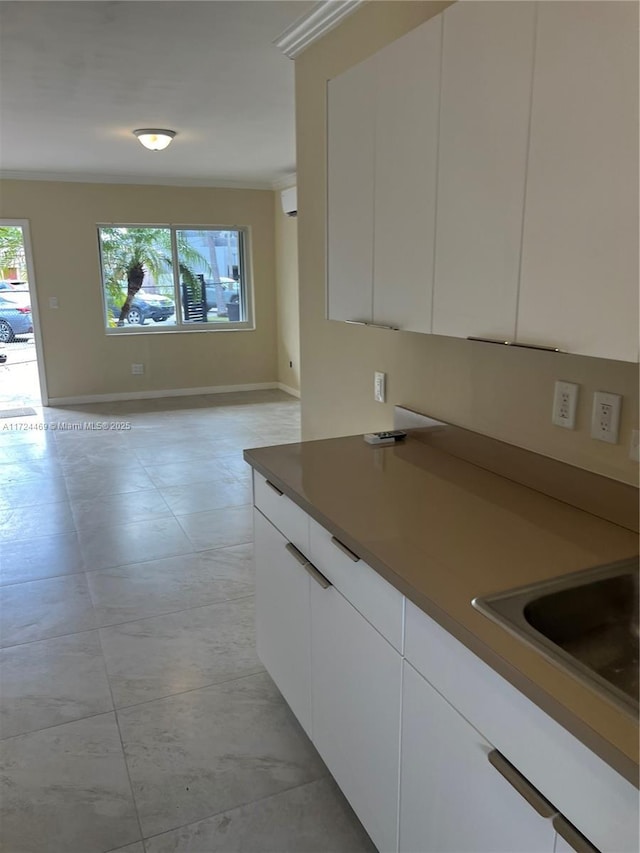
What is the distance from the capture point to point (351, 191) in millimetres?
1915

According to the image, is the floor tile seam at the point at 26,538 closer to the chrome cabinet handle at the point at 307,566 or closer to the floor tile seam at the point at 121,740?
the floor tile seam at the point at 121,740

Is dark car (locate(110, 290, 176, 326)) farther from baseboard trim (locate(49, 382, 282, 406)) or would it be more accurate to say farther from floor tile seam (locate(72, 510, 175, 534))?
floor tile seam (locate(72, 510, 175, 534))

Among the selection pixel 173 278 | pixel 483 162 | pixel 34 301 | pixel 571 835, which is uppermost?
pixel 483 162

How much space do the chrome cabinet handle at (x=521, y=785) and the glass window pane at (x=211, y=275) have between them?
7098mm

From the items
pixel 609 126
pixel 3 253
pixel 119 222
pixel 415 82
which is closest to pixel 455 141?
pixel 415 82

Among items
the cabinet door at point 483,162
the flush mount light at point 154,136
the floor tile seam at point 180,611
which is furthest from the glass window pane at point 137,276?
the cabinet door at point 483,162

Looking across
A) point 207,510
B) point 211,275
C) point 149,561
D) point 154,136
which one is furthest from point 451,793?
point 211,275

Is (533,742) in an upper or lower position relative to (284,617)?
upper

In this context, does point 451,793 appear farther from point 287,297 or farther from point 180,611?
point 287,297

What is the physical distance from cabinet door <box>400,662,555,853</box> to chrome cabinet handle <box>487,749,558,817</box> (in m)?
0.02

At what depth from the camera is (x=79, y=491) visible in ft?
14.2

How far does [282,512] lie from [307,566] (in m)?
0.20

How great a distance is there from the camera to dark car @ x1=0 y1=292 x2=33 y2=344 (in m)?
9.95

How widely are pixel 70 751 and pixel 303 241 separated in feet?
7.06
